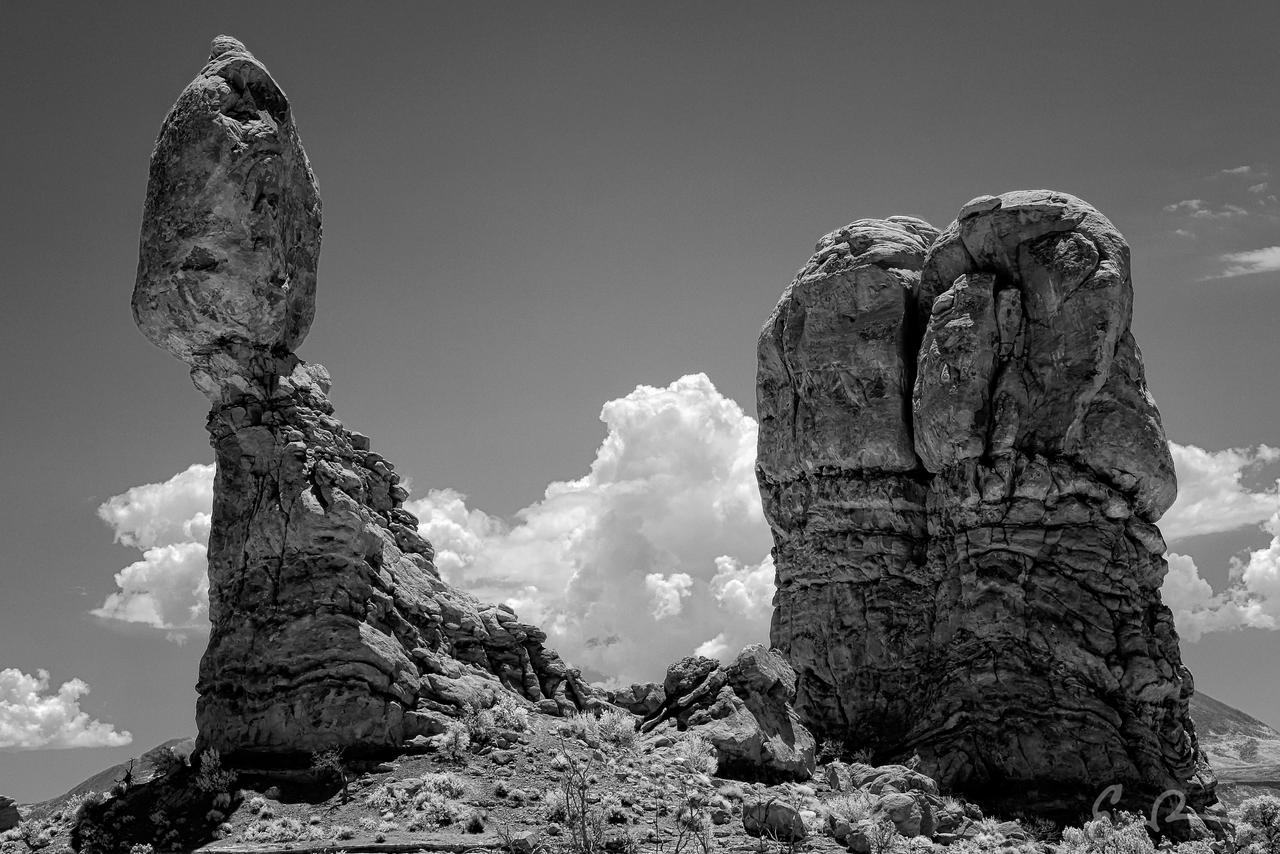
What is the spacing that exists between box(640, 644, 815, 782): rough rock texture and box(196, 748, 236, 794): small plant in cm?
1344

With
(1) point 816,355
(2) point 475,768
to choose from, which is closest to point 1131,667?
(1) point 816,355

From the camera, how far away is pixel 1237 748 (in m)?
118

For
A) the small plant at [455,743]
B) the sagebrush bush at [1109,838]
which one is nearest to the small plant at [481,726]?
the small plant at [455,743]

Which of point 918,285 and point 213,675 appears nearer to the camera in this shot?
point 213,675

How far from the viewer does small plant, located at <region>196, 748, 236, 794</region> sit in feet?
103

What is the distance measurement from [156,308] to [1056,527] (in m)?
34.5

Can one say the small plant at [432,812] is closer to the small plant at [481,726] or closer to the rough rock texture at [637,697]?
the small plant at [481,726]

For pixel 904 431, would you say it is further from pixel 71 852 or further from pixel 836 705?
pixel 71 852

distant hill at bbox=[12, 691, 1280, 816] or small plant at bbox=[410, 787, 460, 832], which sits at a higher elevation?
distant hill at bbox=[12, 691, 1280, 816]

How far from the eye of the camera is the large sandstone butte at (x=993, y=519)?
4566cm

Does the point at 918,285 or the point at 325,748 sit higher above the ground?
the point at 918,285

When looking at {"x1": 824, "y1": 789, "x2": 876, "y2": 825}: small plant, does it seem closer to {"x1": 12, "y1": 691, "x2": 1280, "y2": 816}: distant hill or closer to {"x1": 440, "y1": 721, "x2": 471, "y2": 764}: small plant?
{"x1": 440, "y1": 721, "x2": 471, "y2": 764}: small plant

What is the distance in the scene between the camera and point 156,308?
119ft

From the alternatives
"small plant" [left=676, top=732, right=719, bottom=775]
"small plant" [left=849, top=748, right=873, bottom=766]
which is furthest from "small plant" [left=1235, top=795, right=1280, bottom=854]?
"small plant" [left=676, top=732, right=719, bottom=775]
